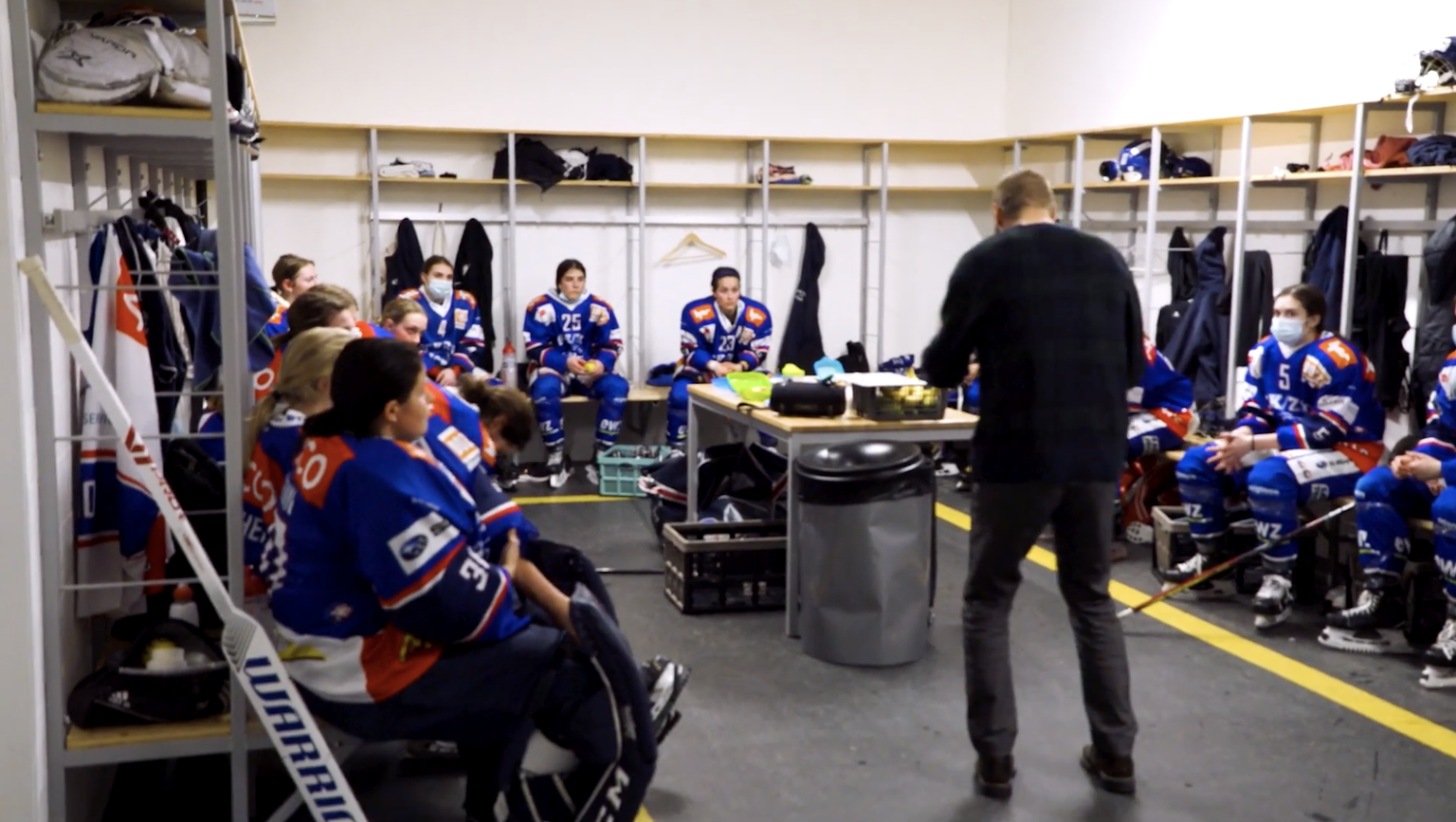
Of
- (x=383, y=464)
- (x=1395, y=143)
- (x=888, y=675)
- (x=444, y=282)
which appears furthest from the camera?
(x=444, y=282)

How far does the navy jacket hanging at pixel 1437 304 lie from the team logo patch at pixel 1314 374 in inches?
27.2

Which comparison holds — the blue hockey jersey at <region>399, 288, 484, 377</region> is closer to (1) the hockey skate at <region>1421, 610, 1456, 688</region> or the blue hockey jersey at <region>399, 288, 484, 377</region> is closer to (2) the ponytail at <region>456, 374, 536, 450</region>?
(2) the ponytail at <region>456, 374, 536, 450</region>

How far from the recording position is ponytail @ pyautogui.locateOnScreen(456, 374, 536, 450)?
138 inches

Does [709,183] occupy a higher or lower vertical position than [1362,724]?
higher

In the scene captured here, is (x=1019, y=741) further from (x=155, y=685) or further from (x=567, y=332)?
(x=567, y=332)

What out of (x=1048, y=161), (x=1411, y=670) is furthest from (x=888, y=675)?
(x=1048, y=161)

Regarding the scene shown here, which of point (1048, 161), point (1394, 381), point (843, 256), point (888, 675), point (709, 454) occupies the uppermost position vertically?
point (1048, 161)

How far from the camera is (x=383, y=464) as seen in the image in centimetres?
248

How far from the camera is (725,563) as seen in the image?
492 centimetres

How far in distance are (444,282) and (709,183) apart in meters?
1.97

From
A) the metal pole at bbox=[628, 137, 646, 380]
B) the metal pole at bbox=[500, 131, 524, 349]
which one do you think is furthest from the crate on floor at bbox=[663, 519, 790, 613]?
the metal pole at bbox=[628, 137, 646, 380]

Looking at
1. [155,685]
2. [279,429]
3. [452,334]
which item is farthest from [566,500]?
[155,685]

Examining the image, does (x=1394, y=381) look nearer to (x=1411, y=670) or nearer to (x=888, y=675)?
(x=1411, y=670)

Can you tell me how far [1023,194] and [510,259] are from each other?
18.1ft
